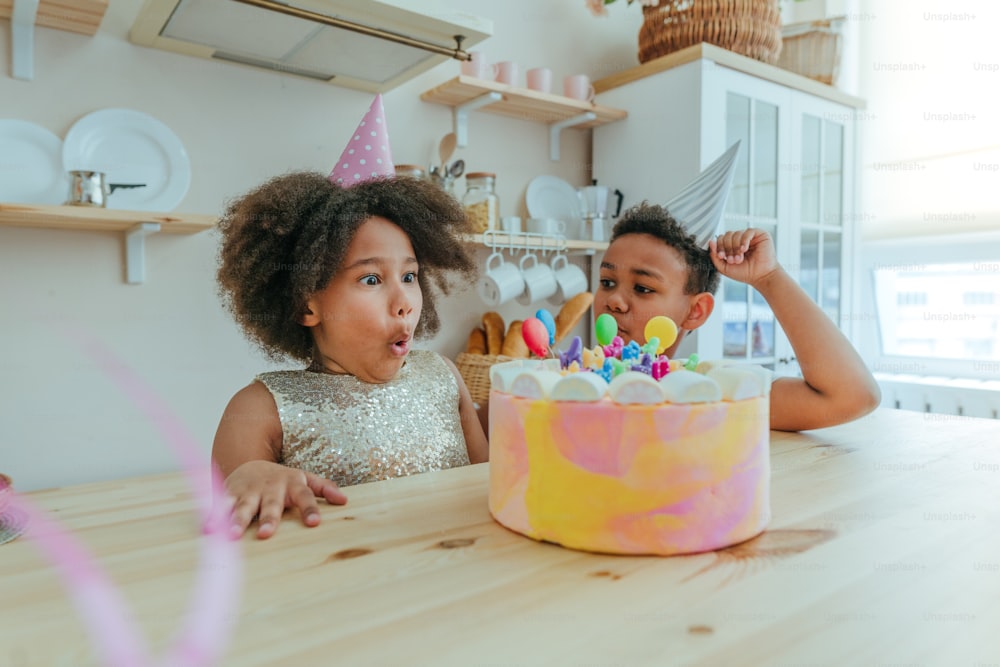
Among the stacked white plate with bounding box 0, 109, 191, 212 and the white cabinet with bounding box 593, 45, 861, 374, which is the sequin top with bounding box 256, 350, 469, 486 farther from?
the white cabinet with bounding box 593, 45, 861, 374

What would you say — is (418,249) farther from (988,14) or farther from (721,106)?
(988,14)

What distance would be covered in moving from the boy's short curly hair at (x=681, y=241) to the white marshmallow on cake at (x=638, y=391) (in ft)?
2.59

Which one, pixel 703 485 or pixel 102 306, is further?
pixel 102 306

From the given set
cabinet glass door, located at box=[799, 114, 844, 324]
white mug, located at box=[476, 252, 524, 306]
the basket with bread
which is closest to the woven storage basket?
the basket with bread

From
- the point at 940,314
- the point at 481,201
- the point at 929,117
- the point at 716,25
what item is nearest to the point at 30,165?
the point at 481,201

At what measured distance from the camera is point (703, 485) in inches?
18.5

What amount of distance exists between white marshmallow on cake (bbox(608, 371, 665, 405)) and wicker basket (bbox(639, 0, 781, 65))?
1.75m

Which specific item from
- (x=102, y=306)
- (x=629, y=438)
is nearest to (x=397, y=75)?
(x=102, y=306)

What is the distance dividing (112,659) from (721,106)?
190 cm

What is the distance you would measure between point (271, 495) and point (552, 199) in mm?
1624

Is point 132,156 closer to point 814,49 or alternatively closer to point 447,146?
point 447,146

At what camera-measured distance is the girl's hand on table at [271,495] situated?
0.52 meters

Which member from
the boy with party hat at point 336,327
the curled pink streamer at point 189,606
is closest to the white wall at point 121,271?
the boy with party hat at point 336,327

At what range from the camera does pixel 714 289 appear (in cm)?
134
